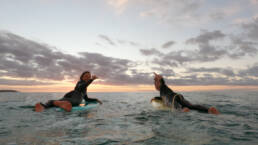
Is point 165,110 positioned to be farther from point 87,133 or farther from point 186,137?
point 87,133

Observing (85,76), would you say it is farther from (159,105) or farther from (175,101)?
(175,101)

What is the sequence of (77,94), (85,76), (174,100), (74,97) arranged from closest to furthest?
(174,100), (74,97), (77,94), (85,76)

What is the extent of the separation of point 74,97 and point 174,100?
755cm

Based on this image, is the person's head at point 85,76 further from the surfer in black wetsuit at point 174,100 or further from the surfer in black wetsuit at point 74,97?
the surfer in black wetsuit at point 174,100

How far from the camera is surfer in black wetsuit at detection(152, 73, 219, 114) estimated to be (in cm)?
1000

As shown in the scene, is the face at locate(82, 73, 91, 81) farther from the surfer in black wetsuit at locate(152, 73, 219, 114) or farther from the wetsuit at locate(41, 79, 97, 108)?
the surfer in black wetsuit at locate(152, 73, 219, 114)

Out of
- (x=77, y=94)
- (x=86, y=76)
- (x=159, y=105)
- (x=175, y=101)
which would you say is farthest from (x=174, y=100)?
(x=77, y=94)

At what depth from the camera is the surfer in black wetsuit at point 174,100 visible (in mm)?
10000

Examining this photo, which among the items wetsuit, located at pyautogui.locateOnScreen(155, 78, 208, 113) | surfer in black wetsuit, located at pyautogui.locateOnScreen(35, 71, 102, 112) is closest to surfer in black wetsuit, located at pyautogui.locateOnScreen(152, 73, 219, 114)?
wetsuit, located at pyautogui.locateOnScreen(155, 78, 208, 113)

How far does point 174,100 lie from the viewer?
10312mm

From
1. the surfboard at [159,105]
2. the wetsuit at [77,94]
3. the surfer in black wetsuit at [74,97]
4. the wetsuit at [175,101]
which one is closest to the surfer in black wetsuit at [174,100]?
the wetsuit at [175,101]

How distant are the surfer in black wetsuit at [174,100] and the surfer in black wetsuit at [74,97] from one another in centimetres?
506

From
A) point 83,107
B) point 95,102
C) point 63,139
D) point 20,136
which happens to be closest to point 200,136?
point 63,139

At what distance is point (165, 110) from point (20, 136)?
868 centimetres
